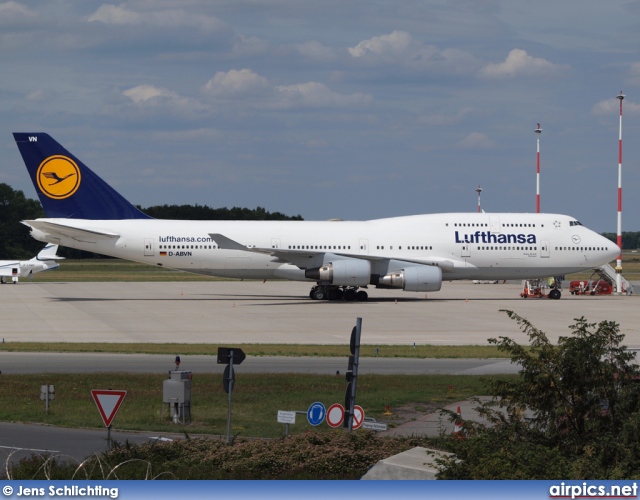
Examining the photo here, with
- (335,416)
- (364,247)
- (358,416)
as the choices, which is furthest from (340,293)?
(335,416)

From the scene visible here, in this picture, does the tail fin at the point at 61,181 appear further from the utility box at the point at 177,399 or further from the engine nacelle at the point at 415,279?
the utility box at the point at 177,399

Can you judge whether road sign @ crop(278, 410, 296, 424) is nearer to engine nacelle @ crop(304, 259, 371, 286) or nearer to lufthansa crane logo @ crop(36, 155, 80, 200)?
engine nacelle @ crop(304, 259, 371, 286)

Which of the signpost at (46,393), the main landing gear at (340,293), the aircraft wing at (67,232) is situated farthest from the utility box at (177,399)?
the main landing gear at (340,293)

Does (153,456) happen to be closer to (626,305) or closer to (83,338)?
(83,338)

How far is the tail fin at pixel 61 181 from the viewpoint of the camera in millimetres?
55062

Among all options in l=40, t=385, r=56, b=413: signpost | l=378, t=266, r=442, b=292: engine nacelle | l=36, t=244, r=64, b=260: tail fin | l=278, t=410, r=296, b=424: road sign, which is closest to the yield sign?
l=278, t=410, r=296, b=424: road sign

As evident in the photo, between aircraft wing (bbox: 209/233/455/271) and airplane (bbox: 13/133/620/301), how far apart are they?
61mm

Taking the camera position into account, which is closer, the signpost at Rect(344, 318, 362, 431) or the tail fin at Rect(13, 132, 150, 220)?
the signpost at Rect(344, 318, 362, 431)

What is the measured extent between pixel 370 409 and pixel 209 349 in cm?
1293

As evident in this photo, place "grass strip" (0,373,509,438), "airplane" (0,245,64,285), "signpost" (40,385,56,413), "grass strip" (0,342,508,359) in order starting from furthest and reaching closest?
"airplane" (0,245,64,285) → "grass strip" (0,342,508,359) → "signpost" (40,385,56,413) → "grass strip" (0,373,509,438)

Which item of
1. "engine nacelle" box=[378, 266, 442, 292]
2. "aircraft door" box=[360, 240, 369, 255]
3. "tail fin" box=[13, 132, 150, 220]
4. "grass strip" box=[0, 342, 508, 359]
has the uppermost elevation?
"tail fin" box=[13, 132, 150, 220]

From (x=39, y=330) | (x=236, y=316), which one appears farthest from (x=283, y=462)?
(x=236, y=316)

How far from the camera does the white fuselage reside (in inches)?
2191

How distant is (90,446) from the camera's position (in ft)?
56.5
